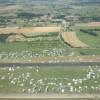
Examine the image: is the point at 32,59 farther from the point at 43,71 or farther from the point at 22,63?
the point at 43,71

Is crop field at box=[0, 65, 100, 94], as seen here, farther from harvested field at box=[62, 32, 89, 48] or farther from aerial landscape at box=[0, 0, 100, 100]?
harvested field at box=[62, 32, 89, 48]

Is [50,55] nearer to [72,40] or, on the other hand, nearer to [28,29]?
[72,40]

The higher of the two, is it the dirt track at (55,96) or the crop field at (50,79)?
the crop field at (50,79)

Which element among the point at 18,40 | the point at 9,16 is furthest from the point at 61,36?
the point at 9,16

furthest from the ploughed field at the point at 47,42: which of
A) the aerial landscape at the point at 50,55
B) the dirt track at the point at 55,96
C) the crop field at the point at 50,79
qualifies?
the dirt track at the point at 55,96

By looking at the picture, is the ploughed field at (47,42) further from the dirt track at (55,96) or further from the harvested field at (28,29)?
the dirt track at (55,96)

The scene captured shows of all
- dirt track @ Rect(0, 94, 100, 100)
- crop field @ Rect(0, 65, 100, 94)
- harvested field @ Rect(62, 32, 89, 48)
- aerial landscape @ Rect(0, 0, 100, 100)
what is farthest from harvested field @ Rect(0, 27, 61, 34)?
dirt track @ Rect(0, 94, 100, 100)

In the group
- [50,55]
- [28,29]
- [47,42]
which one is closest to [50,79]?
[50,55]
